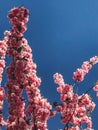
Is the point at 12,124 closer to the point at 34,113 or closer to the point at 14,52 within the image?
the point at 34,113

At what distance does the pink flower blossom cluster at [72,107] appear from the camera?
13367 mm

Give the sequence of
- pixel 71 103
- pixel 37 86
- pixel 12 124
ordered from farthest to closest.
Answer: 1. pixel 71 103
2. pixel 37 86
3. pixel 12 124

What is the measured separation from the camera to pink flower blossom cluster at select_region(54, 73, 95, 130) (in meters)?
13.4

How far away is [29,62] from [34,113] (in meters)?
1.92

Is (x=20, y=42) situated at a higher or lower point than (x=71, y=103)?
higher

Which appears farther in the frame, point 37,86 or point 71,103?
point 71,103

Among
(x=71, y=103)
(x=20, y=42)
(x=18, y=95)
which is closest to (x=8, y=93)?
(x=18, y=95)

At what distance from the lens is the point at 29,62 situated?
1250cm

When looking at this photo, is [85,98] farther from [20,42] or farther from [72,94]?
[20,42]

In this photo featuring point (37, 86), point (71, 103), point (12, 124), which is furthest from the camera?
point (71, 103)

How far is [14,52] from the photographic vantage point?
489 inches

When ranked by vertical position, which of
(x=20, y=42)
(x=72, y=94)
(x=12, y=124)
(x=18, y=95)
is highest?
(x=20, y=42)

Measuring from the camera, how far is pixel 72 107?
13414mm

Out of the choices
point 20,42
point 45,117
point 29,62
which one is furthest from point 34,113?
point 20,42
